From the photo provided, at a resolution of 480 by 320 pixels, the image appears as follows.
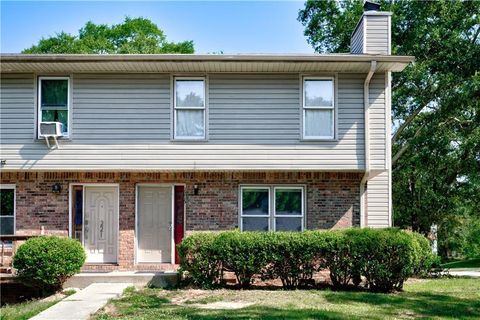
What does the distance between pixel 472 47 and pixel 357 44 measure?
9.65 metres

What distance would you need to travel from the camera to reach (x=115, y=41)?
3888cm

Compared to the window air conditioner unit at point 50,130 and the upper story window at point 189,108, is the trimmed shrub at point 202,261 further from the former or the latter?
the window air conditioner unit at point 50,130

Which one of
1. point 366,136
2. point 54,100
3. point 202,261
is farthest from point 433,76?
point 54,100

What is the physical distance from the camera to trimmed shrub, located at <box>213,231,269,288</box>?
11.8m

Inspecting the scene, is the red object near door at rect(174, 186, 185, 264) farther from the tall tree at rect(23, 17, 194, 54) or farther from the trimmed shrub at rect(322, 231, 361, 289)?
the tall tree at rect(23, 17, 194, 54)

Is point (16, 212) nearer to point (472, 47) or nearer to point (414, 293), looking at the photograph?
point (414, 293)

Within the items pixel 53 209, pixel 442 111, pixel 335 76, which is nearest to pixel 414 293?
pixel 335 76

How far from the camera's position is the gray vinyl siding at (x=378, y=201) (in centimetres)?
1416

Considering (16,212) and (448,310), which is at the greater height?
(16,212)

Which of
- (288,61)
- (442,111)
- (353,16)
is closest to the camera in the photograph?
(288,61)

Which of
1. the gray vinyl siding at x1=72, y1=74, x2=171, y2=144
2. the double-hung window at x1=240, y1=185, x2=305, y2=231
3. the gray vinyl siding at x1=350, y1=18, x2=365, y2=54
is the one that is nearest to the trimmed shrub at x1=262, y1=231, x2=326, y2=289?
the double-hung window at x1=240, y1=185, x2=305, y2=231

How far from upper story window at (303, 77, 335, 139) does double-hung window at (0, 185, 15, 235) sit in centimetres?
756

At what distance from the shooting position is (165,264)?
A: 45.8ft

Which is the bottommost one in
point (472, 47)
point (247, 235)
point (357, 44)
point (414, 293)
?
point (414, 293)
